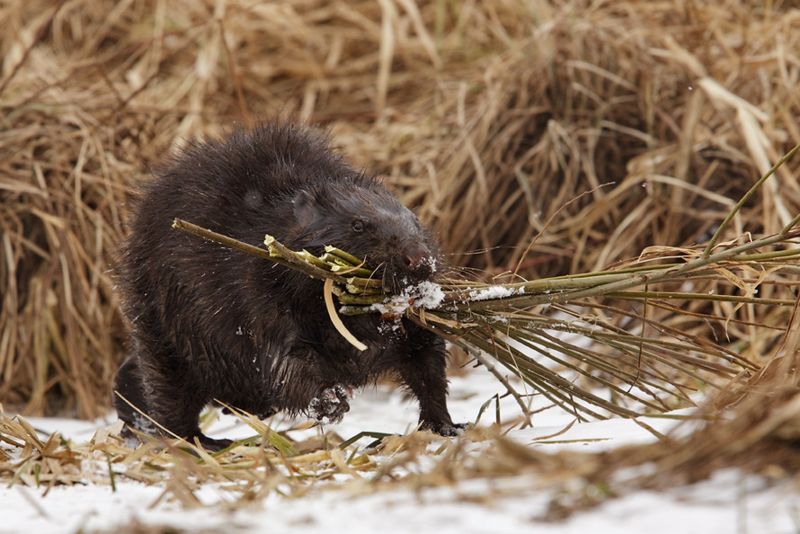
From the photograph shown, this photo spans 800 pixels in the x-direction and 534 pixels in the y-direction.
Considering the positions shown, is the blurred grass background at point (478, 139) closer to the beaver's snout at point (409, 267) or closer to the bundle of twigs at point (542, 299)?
the bundle of twigs at point (542, 299)

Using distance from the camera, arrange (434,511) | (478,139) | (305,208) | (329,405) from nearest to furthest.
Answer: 1. (434,511)
2. (329,405)
3. (305,208)
4. (478,139)

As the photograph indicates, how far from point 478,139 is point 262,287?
2708 millimetres

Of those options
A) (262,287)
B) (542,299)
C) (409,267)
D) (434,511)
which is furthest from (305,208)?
(434,511)

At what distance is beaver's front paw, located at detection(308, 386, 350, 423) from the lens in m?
3.59

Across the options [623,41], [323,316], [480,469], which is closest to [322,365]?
[323,316]

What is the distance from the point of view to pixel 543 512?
7.01 ft

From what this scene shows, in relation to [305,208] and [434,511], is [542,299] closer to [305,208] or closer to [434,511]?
[305,208]

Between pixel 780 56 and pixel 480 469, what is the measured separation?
417 cm

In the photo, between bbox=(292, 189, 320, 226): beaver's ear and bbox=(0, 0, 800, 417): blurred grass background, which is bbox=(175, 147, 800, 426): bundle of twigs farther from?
bbox=(0, 0, 800, 417): blurred grass background

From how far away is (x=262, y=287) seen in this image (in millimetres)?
3688

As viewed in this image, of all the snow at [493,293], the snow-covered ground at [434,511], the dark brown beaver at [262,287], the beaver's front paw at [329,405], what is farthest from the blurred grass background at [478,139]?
the snow-covered ground at [434,511]

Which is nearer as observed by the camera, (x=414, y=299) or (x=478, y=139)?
(x=414, y=299)

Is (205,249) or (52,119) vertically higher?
(52,119)

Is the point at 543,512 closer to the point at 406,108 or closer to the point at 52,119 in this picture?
the point at 52,119
